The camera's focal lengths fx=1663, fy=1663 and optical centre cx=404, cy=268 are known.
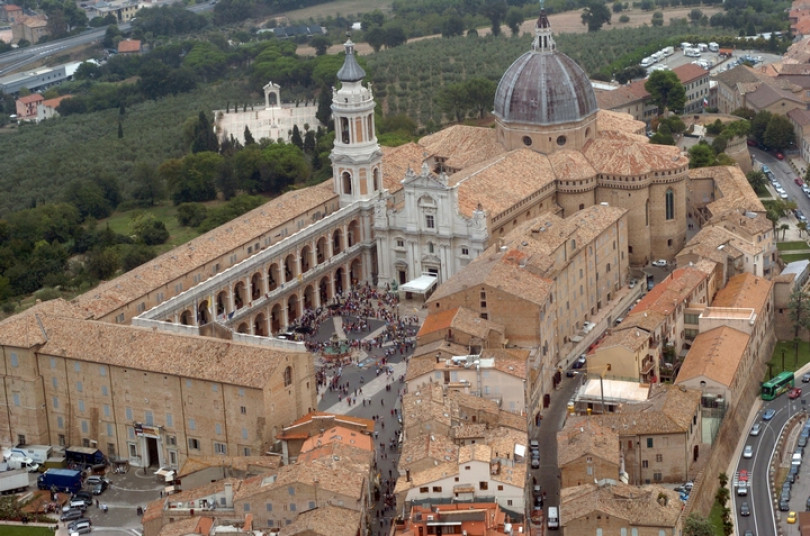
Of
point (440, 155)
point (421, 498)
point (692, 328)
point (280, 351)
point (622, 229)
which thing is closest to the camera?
point (421, 498)

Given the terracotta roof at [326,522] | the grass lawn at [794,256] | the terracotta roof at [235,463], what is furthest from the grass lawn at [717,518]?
the grass lawn at [794,256]

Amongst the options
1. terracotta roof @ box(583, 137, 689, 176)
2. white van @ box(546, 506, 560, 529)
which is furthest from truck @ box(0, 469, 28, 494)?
terracotta roof @ box(583, 137, 689, 176)

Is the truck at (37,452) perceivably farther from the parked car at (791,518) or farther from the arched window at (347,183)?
the parked car at (791,518)

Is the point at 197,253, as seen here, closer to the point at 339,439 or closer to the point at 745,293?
the point at 339,439

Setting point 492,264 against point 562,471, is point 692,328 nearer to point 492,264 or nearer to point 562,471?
point 492,264

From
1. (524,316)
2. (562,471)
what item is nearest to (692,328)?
(524,316)
